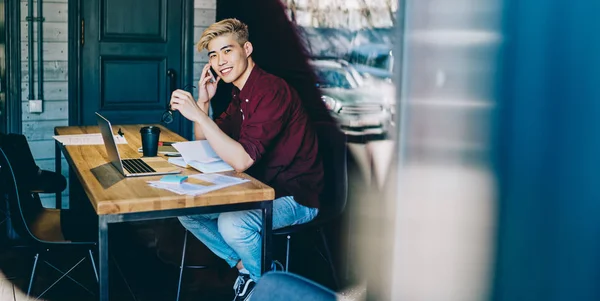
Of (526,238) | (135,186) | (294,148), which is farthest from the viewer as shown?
(294,148)

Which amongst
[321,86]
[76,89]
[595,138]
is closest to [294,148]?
[321,86]

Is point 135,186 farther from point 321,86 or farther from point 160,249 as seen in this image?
point 160,249

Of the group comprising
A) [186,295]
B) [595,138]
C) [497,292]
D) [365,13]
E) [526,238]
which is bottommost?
[186,295]

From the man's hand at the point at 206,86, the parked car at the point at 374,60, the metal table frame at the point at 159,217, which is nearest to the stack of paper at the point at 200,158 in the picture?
the metal table frame at the point at 159,217

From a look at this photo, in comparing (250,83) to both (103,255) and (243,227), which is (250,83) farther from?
(103,255)

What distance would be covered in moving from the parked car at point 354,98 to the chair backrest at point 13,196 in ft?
5.05

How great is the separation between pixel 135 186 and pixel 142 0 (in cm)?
283

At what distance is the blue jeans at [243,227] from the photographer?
2.86m

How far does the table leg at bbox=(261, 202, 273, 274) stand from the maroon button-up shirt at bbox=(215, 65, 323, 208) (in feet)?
1.61

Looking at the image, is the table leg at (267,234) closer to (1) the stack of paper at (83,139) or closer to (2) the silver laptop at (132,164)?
(2) the silver laptop at (132,164)

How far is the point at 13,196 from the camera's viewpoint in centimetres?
274

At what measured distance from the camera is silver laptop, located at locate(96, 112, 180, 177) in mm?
2711

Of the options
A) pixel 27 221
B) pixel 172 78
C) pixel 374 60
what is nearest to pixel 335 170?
pixel 374 60

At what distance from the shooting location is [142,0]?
197 inches
